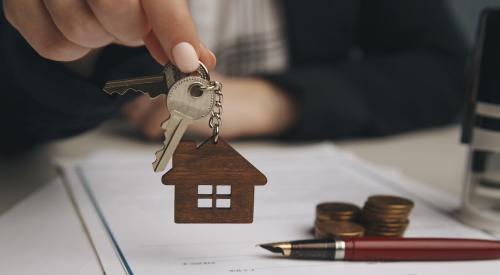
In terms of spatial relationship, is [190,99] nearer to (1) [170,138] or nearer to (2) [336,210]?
(1) [170,138]

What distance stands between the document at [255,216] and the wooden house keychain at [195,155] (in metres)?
Answer: 0.04

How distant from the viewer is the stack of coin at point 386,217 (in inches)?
17.3

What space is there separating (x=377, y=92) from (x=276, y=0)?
12.6 inches

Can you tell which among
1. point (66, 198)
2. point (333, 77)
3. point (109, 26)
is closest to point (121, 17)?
point (109, 26)

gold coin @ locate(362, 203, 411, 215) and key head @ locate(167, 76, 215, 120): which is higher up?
key head @ locate(167, 76, 215, 120)

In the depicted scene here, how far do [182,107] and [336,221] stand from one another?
0.50 ft

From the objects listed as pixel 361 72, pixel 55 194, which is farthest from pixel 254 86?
pixel 55 194

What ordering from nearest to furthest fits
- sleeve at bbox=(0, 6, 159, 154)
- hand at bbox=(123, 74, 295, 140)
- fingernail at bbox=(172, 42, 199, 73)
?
fingernail at bbox=(172, 42, 199, 73)
sleeve at bbox=(0, 6, 159, 154)
hand at bbox=(123, 74, 295, 140)

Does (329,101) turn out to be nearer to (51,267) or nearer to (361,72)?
(361,72)

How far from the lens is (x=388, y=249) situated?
1.32 ft

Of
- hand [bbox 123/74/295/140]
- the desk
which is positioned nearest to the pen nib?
the desk

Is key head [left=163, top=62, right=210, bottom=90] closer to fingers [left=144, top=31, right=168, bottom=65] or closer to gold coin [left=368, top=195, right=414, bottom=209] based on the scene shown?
fingers [left=144, top=31, right=168, bottom=65]

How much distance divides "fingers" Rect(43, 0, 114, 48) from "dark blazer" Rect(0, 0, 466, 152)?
0.15 meters

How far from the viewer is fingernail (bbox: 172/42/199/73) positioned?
0.36 m
